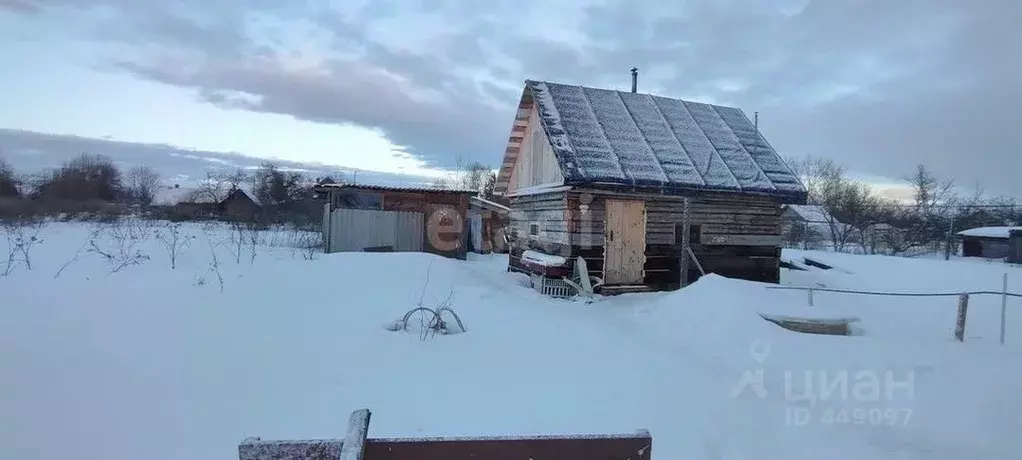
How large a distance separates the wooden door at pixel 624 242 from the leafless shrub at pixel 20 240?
37.1 feet

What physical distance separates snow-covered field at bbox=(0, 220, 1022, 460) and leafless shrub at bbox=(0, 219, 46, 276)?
472mm

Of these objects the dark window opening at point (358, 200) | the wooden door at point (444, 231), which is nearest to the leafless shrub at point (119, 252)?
the dark window opening at point (358, 200)

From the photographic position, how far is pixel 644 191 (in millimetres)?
12430

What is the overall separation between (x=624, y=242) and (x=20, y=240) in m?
13.3

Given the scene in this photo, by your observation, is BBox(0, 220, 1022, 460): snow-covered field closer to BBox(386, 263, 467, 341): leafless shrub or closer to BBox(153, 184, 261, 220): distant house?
BBox(386, 263, 467, 341): leafless shrub

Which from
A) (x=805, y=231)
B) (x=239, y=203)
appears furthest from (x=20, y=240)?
(x=805, y=231)

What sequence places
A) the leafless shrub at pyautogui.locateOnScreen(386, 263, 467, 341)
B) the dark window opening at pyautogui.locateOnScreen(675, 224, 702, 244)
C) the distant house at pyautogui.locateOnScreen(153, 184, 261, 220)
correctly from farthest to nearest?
1. the distant house at pyautogui.locateOnScreen(153, 184, 261, 220)
2. the dark window opening at pyautogui.locateOnScreen(675, 224, 702, 244)
3. the leafless shrub at pyautogui.locateOnScreen(386, 263, 467, 341)

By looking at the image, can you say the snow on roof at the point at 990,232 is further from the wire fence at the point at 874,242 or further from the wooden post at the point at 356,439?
the wooden post at the point at 356,439

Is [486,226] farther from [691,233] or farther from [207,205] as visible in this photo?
[207,205]

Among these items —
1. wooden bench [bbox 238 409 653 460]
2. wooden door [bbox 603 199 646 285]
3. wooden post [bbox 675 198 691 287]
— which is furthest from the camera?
wooden post [bbox 675 198 691 287]

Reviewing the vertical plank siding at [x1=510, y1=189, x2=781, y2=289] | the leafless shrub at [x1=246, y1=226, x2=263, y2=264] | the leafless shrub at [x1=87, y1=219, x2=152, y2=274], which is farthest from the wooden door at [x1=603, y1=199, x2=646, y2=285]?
the leafless shrub at [x1=87, y1=219, x2=152, y2=274]

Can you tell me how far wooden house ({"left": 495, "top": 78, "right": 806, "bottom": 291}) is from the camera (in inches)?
488

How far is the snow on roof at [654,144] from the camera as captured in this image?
12.5 metres

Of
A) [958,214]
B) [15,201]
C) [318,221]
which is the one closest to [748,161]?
[318,221]
